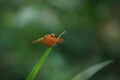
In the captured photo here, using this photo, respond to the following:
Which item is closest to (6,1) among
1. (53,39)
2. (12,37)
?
(12,37)

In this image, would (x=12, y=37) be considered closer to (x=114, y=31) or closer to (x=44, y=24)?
(x=44, y=24)

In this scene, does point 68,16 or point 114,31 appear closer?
point 68,16

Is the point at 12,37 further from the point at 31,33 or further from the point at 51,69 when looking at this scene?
the point at 51,69

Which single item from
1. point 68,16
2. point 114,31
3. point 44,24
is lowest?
point 44,24

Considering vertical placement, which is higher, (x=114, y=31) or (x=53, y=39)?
(x=114, y=31)

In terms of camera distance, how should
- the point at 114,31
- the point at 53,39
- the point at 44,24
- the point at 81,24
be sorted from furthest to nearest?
the point at 114,31 < the point at 81,24 < the point at 44,24 < the point at 53,39

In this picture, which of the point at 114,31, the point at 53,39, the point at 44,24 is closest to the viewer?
the point at 53,39
